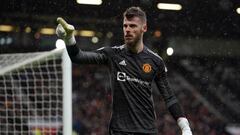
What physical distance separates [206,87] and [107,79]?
4.49ft

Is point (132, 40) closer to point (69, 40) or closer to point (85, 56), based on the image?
point (85, 56)

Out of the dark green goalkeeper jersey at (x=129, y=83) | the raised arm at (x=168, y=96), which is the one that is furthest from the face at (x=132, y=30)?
the raised arm at (x=168, y=96)

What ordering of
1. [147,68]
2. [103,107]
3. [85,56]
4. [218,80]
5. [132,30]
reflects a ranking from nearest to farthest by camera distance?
[85,56] < [132,30] < [147,68] < [103,107] < [218,80]

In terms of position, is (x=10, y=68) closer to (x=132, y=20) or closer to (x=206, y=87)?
(x=132, y=20)

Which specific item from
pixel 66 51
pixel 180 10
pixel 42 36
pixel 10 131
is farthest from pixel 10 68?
pixel 180 10

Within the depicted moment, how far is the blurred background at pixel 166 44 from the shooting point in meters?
7.93

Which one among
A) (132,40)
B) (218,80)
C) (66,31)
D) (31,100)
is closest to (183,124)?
(132,40)

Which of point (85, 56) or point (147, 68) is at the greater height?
point (85, 56)

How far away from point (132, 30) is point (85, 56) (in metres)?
0.37

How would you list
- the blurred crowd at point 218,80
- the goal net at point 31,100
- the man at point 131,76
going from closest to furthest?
the man at point 131,76 < the goal net at point 31,100 < the blurred crowd at point 218,80

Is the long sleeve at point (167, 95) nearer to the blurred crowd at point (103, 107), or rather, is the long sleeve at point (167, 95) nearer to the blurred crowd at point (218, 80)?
the blurred crowd at point (103, 107)

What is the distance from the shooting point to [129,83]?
414 cm

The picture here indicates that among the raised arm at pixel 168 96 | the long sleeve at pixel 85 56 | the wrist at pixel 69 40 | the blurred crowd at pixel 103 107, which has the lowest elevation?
the blurred crowd at pixel 103 107

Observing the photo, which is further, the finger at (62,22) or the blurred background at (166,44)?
the blurred background at (166,44)
